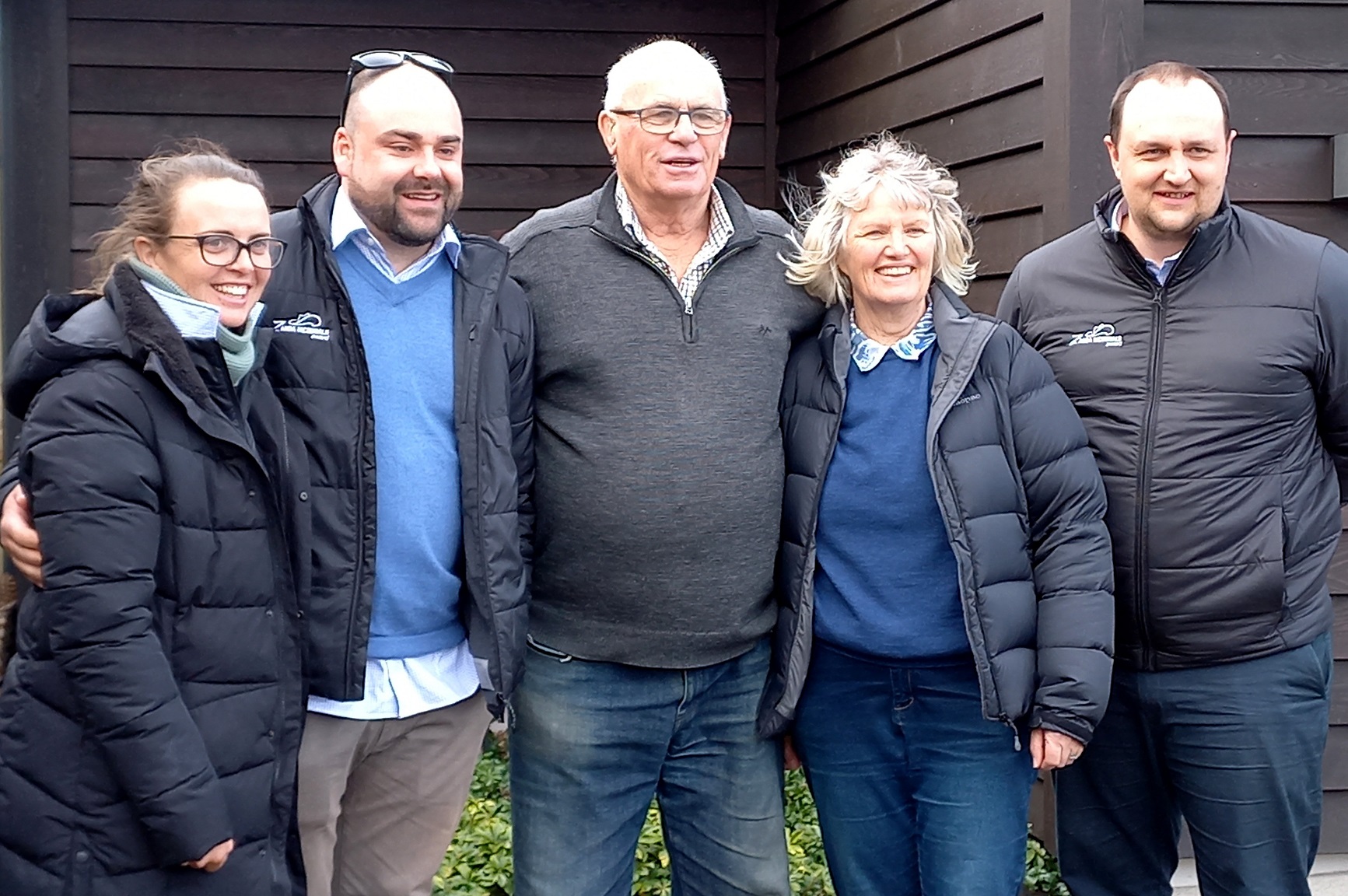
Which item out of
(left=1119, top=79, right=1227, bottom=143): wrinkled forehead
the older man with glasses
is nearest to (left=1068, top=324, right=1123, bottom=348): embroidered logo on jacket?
(left=1119, top=79, right=1227, bottom=143): wrinkled forehead

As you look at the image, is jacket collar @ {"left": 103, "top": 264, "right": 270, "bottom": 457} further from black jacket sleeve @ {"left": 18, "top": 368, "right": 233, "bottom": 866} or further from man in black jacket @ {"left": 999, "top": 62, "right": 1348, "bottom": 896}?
man in black jacket @ {"left": 999, "top": 62, "right": 1348, "bottom": 896}

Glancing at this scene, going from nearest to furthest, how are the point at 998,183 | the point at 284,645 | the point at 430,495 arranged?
the point at 284,645
the point at 430,495
the point at 998,183

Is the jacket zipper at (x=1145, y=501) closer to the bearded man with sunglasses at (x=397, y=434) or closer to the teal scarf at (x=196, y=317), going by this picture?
the bearded man with sunglasses at (x=397, y=434)

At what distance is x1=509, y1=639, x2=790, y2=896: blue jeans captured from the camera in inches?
110

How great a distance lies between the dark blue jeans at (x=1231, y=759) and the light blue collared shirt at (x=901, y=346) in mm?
805

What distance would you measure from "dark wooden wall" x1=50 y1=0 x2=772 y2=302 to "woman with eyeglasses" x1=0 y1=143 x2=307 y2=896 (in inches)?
135

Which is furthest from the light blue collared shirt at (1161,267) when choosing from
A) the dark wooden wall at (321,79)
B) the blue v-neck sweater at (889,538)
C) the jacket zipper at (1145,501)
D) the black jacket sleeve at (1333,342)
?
the dark wooden wall at (321,79)

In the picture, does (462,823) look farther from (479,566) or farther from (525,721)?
(479,566)

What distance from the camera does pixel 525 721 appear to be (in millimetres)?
2867

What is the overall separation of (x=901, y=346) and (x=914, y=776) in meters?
0.84

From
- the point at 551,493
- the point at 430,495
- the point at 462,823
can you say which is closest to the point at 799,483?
the point at 551,493

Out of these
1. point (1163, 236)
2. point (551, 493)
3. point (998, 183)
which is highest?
point (998, 183)

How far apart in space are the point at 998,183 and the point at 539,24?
2367 millimetres

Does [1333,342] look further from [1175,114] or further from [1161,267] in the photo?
[1175,114]
